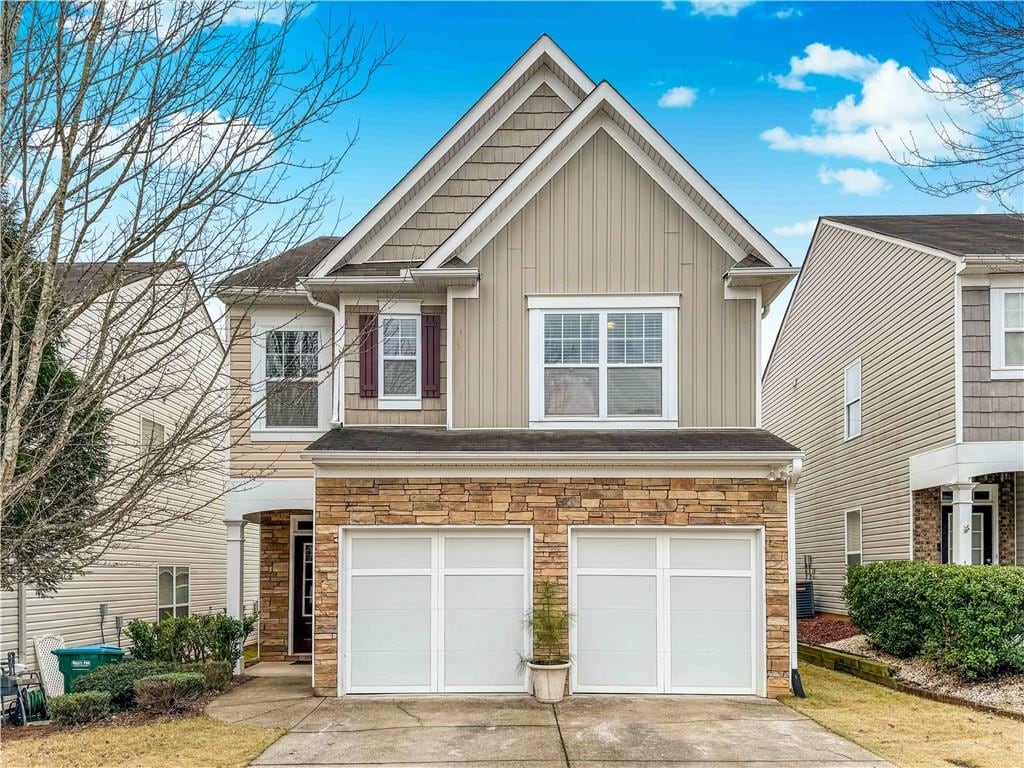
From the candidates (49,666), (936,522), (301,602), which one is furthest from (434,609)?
(936,522)

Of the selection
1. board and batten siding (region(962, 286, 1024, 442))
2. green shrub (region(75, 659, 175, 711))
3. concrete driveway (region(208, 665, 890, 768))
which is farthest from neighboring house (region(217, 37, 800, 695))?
board and batten siding (region(962, 286, 1024, 442))

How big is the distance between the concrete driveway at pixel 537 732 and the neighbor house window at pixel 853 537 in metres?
8.22

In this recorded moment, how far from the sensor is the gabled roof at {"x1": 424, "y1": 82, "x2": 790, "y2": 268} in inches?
481

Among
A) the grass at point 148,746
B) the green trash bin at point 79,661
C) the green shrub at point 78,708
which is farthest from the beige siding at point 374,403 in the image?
the green shrub at point 78,708

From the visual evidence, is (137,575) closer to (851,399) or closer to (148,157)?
(148,157)

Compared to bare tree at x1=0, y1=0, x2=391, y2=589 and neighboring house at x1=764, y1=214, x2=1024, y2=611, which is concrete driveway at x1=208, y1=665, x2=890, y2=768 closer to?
bare tree at x1=0, y1=0, x2=391, y2=589

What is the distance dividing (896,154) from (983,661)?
6.01 meters

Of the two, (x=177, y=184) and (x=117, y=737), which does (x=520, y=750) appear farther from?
(x=177, y=184)

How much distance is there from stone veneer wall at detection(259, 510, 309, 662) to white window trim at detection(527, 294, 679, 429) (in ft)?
16.7

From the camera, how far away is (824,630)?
55.2ft

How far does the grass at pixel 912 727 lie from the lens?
323 inches

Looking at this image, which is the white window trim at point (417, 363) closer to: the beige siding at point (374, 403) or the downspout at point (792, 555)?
the beige siding at point (374, 403)

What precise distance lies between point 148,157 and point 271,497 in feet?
26.9

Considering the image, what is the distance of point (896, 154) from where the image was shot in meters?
9.31
